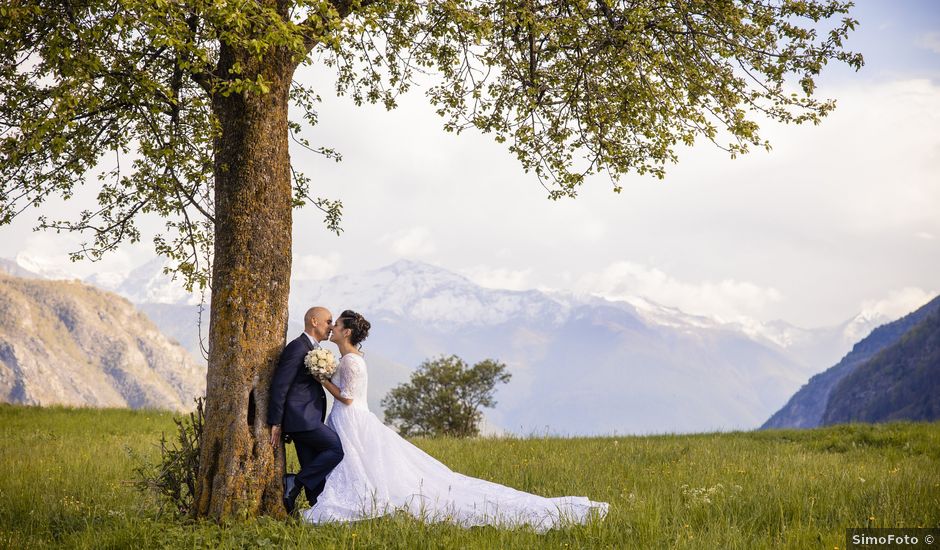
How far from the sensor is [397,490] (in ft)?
33.8

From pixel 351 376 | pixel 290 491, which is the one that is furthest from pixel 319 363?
pixel 290 491

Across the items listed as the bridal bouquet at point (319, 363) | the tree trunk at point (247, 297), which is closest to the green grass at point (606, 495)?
the tree trunk at point (247, 297)

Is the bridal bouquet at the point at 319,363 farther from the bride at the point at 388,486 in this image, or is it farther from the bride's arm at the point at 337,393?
the bride's arm at the point at 337,393

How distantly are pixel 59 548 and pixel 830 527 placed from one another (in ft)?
30.9

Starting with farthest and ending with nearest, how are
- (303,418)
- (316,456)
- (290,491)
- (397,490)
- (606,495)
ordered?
1. (606,495)
2. (316,456)
3. (397,490)
4. (290,491)
5. (303,418)

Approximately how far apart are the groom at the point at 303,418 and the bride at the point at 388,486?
21cm

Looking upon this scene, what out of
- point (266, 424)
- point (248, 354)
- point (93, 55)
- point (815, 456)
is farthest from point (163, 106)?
point (815, 456)

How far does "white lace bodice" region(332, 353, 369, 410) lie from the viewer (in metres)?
10.9

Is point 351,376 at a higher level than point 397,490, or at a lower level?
higher

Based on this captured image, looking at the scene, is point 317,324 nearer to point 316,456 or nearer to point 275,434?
point 275,434

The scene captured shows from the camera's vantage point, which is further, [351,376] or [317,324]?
[351,376]

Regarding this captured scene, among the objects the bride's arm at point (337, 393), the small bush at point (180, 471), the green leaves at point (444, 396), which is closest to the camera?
the small bush at point (180, 471)

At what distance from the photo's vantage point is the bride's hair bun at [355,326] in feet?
36.7

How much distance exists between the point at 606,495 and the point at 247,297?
242 inches
